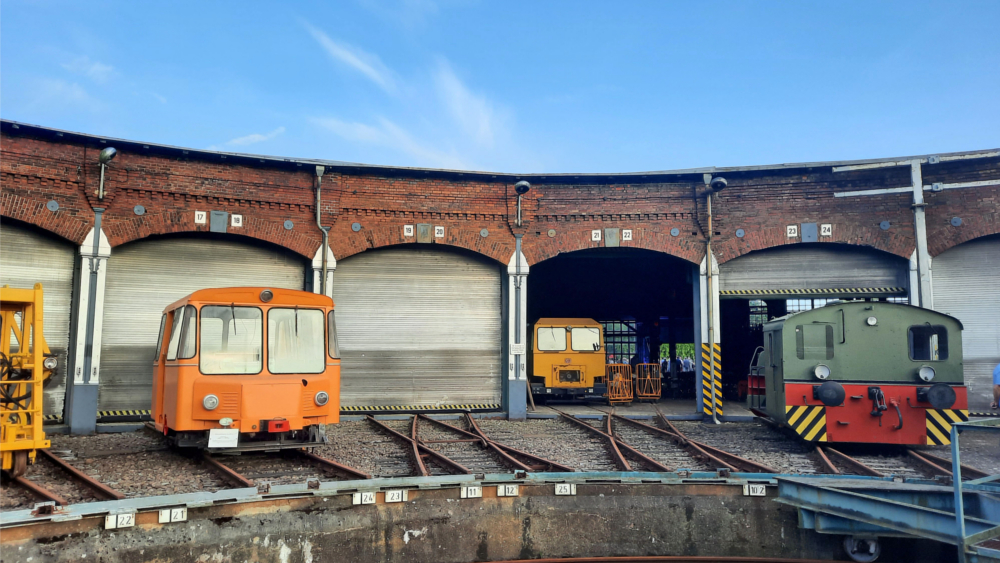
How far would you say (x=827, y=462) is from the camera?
8883 mm

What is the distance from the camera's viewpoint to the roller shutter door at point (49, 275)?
40.0 feet

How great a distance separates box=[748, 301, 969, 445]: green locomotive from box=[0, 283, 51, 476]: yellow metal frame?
9893 millimetres

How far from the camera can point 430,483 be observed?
5.75 meters

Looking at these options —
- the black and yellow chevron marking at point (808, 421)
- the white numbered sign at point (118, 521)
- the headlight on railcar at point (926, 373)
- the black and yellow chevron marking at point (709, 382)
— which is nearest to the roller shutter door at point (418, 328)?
the black and yellow chevron marking at point (709, 382)

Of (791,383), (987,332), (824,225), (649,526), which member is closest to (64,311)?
(649,526)

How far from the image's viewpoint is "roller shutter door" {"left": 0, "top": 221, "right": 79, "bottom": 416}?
12.2m

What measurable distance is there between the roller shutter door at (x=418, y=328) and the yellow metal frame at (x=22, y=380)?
7.59 metres

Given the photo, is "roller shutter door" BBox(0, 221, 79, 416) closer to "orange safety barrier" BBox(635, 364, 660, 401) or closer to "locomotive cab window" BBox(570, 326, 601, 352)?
"locomotive cab window" BBox(570, 326, 601, 352)

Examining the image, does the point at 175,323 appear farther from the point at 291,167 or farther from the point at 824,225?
the point at 824,225

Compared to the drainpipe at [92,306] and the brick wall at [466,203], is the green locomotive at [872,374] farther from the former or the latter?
the drainpipe at [92,306]

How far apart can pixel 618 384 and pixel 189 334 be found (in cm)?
1325

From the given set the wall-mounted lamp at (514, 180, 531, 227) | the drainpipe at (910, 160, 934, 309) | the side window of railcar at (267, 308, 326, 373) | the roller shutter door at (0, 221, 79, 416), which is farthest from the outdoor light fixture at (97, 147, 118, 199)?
the drainpipe at (910, 160, 934, 309)

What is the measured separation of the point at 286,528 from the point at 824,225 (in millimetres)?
13457

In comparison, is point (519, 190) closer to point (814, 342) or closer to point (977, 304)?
point (814, 342)
